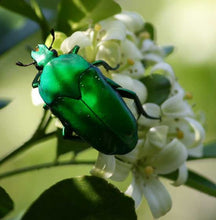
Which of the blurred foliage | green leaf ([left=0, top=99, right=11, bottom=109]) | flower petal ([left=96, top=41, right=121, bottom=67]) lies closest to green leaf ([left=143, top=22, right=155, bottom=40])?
the blurred foliage

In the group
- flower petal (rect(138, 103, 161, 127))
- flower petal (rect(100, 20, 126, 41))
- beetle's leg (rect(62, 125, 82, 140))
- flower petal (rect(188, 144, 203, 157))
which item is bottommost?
flower petal (rect(188, 144, 203, 157))

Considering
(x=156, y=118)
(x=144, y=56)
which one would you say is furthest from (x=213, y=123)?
(x=156, y=118)

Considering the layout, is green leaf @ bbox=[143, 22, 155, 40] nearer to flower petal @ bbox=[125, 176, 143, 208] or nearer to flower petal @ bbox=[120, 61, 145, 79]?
flower petal @ bbox=[120, 61, 145, 79]

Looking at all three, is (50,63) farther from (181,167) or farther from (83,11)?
(181,167)

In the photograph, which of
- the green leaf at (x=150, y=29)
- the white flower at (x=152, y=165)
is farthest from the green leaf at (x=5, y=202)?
the green leaf at (x=150, y=29)

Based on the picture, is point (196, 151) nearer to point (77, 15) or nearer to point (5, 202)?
point (77, 15)

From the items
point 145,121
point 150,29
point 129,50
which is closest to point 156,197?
point 145,121

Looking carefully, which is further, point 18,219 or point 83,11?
point 83,11
